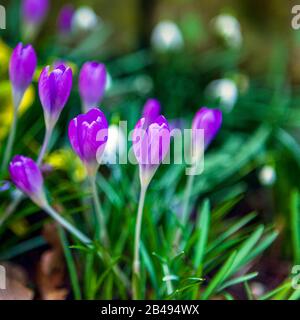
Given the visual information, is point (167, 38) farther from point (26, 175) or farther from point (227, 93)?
point (26, 175)

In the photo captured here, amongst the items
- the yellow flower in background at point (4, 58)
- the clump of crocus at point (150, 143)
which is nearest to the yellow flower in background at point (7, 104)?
the yellow flower in background at point (4, 58)

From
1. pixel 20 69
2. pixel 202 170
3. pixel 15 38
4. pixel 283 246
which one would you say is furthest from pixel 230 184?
pixel 15 38

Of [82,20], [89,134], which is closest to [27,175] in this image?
[89,134]

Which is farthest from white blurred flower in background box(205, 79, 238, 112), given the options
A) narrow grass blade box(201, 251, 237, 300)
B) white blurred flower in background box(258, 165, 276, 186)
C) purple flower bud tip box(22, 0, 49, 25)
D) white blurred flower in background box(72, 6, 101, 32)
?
narrow grass blade box(201, 251, 237, 300)

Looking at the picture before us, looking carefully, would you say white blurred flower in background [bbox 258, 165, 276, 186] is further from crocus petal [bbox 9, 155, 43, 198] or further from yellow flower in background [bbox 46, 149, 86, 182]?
crocus petal [bbox 9, 155, 43, 198]

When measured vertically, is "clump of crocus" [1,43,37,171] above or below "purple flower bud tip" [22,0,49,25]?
below
